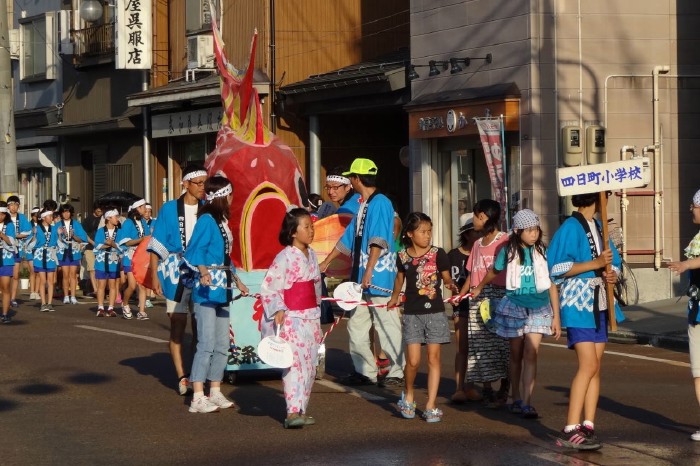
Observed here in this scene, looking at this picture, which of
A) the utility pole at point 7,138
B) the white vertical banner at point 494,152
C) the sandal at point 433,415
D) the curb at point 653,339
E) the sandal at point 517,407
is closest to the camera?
the sandal at point 433,415

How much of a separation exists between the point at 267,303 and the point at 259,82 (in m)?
19.2

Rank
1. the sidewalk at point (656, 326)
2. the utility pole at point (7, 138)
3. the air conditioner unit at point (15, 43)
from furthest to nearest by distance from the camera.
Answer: the air conditioner unit at point (15, 43)
the utility pole at point (7, 138)
the sidewalk at point (656, 326)

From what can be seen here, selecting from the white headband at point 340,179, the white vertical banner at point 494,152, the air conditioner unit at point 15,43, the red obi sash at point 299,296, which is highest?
the air conditioner unit at point 15,43

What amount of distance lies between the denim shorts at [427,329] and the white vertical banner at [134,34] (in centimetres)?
2374

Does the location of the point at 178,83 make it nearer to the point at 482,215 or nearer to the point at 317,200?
the point at 317,200

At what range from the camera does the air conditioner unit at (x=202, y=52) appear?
31.1m

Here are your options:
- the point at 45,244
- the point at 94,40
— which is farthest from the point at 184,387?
the point at 94,40

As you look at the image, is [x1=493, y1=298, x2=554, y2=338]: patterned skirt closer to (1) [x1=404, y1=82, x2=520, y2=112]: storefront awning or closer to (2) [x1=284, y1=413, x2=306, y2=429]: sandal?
(2) [x1=284, y1=413, x2=306, y2=429]: sandal

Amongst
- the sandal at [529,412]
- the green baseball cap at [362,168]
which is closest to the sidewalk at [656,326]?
the green baseball cap at [362,168]

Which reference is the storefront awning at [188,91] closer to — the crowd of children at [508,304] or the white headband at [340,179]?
the white headband at [340,179]

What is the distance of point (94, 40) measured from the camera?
3594cm

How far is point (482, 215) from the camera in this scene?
35.2 feet

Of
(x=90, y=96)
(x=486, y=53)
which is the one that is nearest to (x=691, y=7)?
(x=486, y=53)

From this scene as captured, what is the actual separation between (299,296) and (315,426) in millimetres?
985
